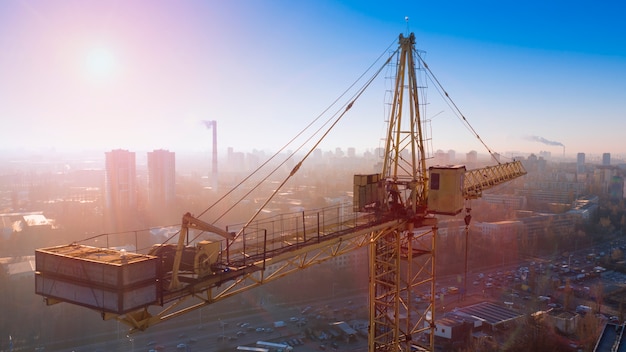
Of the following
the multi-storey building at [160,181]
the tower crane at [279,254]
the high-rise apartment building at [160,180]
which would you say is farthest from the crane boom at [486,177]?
the high-rise apartment building at [160,180]

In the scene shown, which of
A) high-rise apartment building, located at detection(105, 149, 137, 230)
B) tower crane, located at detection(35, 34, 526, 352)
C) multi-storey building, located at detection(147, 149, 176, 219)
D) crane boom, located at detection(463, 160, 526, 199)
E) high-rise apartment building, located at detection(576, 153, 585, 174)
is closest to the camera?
tower crane, located at detection(35, 34, 526, 352)

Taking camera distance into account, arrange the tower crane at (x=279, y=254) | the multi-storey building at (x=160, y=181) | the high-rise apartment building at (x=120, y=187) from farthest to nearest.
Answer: the multi-storey building at (x=160, y=181)
the high-rise apartment building at (x=120, y=187)
the tower crane at (x=279, y=254)

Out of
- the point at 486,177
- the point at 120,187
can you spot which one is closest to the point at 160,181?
the point at 120,187

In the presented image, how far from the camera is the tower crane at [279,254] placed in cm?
266

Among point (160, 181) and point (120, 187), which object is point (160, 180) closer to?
point (160, 181)

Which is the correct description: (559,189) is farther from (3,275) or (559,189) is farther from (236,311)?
(3,275)

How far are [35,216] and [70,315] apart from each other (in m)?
14.5

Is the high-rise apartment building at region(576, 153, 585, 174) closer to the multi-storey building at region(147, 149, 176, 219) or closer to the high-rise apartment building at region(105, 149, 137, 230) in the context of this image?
the multi-storey building at region(147, 149, 176, 219)

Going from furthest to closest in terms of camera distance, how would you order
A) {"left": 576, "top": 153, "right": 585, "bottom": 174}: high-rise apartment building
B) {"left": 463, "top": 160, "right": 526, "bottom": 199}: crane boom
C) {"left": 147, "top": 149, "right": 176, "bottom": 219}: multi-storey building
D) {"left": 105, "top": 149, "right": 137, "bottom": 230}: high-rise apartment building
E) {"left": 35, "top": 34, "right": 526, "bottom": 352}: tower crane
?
{"left": 576, "top": 153, "right": 585, "bottom": 174}: high-rise apartment building, {"left": 147, "top": 149, "right": 176, "bottom": 219}: multi-storey building, {"left": 105, "top": 149, "right": 137, "bottom": 230}: high-rise apartment building, {"left": 463, "top": 160, "right": 526, "bottom": 199}: crane boom, {"left": 35, "top": 34, "right": 526, "bottom": 352}: tower crane

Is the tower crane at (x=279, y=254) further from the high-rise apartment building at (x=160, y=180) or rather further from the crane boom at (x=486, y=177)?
the high-rise apartment building at (x=160, y=180)

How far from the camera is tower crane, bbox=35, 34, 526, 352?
105 inches

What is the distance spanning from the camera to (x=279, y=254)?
366cm

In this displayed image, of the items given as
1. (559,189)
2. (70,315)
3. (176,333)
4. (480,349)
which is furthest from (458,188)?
(559,189)

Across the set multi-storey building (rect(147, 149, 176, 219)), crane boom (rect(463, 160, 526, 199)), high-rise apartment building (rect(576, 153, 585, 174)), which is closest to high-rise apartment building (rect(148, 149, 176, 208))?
multi-storey building (rect(147, 149, 176, 219))
